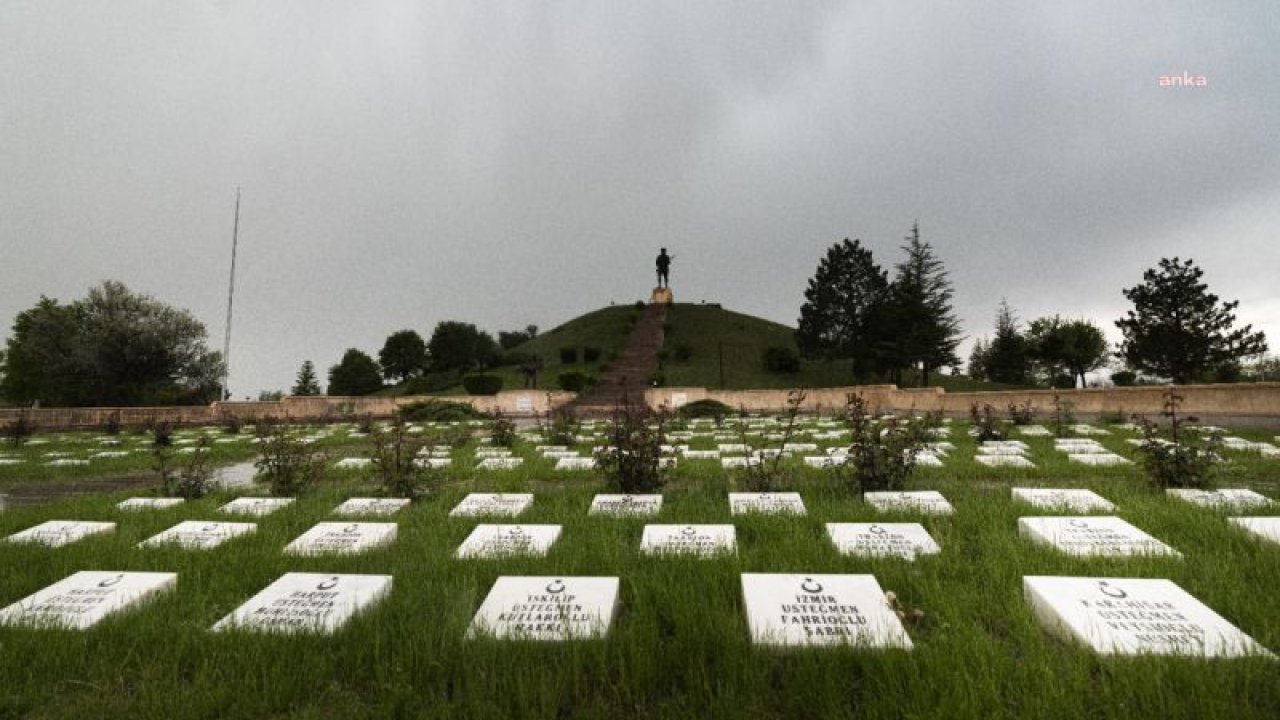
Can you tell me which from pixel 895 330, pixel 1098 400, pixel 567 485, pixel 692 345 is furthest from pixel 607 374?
pixel 567 485

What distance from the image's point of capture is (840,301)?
46.3 meters

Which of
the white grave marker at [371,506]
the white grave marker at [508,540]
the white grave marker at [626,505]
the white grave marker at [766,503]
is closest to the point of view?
the white grave marker at [508,540]

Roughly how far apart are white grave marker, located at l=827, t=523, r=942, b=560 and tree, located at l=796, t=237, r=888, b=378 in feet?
143

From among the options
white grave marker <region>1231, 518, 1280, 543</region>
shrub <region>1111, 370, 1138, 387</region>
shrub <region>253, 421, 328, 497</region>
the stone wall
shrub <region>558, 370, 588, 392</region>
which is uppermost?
shrub <region>558, 370, 588, 392</region>

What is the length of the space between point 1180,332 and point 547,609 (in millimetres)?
52818

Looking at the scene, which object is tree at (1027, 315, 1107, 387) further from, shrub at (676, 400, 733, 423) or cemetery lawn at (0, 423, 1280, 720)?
cemetery lawn at (0, 423, 1280, 720)

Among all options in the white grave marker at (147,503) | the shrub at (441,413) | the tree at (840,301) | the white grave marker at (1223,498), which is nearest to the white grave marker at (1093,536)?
the white grave marker at (1223,498)

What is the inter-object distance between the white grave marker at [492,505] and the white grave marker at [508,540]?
0.83m

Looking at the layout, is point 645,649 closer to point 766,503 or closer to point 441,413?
point 766,503

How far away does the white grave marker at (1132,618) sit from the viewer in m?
Result: 2.13

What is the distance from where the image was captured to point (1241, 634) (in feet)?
7.14

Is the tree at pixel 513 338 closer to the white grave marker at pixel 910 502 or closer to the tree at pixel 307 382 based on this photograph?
the tree at pixel 307 382

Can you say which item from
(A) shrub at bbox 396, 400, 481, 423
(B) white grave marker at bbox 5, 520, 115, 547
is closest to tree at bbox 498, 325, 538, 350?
(A) shrub at bbox 396, 400, 481, 423

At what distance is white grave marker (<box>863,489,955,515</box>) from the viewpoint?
14.6ft
